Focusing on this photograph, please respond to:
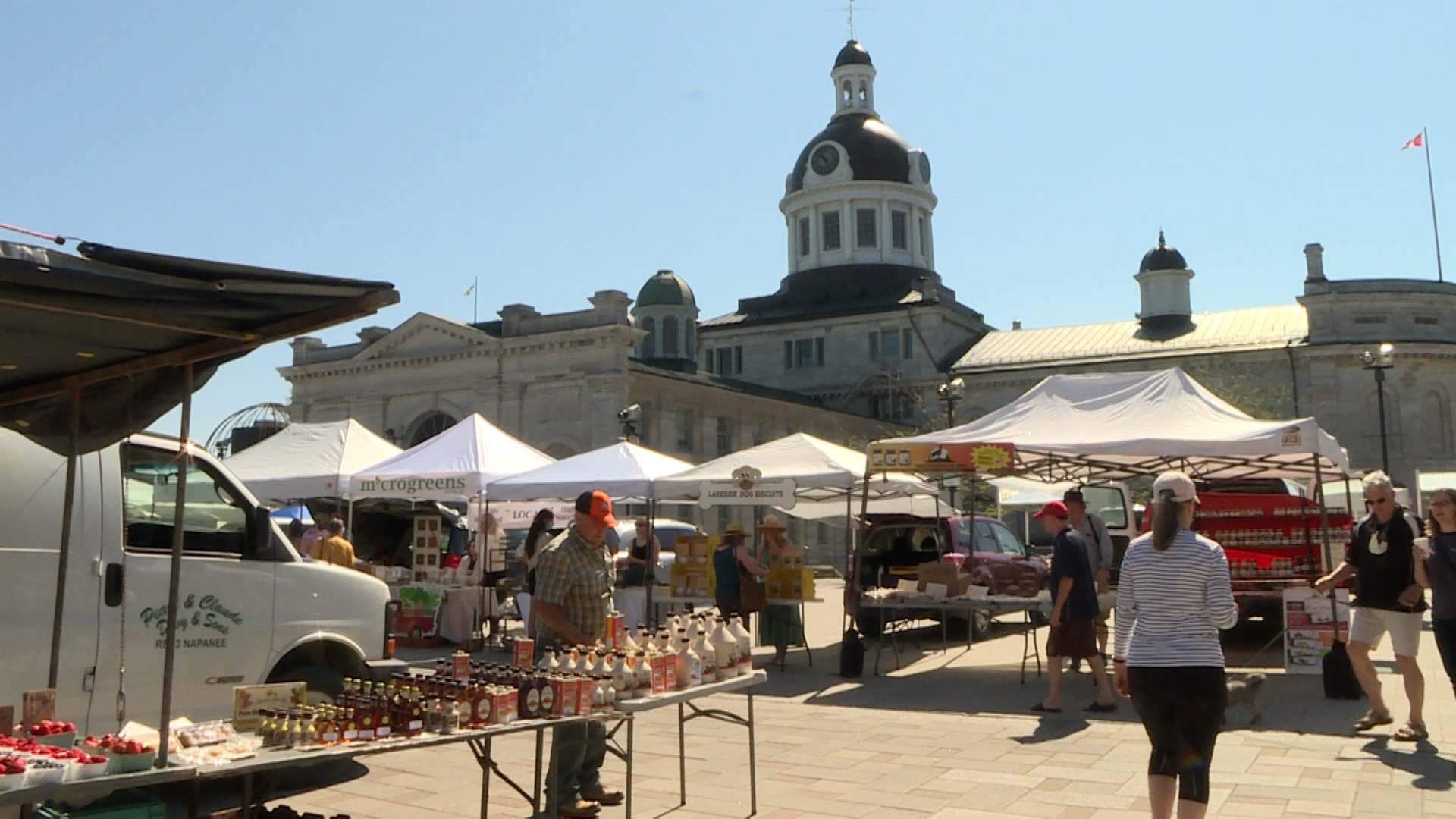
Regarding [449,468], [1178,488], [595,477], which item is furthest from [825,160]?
[1178,488]

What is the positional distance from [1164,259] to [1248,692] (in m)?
58.5

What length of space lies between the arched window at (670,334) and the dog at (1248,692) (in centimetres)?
5340

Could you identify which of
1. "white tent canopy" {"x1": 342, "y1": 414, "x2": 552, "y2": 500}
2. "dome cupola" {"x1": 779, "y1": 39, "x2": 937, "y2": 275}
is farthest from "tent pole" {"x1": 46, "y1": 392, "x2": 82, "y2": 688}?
"dome cupola" {"x1": 779, "y1": 39, "x2": 937, "y2": 275}

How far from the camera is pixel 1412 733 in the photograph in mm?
9078

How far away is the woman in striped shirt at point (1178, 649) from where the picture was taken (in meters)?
5.55

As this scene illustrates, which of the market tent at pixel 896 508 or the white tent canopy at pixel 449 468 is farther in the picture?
the market tent at pixel 896 508

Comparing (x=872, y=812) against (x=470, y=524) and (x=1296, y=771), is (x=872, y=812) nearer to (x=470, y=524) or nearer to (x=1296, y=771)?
(x=1296, y=771)

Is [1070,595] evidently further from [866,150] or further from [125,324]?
[866,150]

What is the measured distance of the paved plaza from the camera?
7379 millimetres

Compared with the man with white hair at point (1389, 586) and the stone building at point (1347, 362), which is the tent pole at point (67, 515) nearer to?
the man with white hair at point (1389, 586)

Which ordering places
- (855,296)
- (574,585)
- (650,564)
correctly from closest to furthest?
1. (574,585)
2. (650,564)
3. (855,296)

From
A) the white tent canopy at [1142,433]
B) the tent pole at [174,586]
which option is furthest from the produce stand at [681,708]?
the white tent canopy at [1142,433]

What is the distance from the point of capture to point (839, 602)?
30422mm

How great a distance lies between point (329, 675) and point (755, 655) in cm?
912
